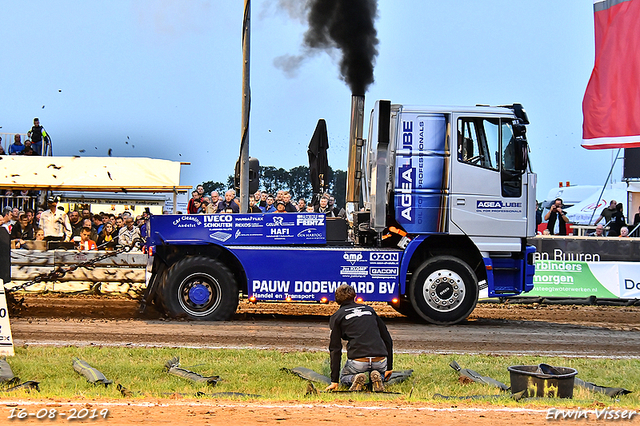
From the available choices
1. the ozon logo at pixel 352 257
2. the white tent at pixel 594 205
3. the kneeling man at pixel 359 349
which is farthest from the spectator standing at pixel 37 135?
the white tent at pixel 594 205

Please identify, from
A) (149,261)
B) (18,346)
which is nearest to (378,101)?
(149,261)

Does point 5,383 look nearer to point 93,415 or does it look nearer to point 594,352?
point 93,415

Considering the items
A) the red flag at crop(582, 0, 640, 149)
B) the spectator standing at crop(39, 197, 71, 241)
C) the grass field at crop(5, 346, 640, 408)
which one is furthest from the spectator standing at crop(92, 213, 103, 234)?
the red flag at crop(582, 0, 640, 149)

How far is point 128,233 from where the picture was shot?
15773mm

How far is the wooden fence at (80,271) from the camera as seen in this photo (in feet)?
50.0

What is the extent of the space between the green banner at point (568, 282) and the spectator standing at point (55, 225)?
10450 millimetres

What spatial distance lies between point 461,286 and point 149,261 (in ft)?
17.0

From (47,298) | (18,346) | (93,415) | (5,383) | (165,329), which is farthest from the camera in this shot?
(47,298)

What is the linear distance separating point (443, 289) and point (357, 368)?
5.07m

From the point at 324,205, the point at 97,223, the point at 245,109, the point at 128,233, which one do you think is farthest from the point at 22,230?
the point at 324,205

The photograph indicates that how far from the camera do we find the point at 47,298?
48.2 feet

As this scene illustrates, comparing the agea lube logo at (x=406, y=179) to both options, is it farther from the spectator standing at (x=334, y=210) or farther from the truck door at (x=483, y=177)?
the spectator standing at (x=334, y=210)

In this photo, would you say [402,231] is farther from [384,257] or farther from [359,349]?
[359,349]

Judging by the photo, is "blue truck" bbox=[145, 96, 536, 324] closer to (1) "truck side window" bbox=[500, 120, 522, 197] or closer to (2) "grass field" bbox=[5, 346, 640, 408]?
(1) "truck side window" bbox=[500, 120, 522, 197]
